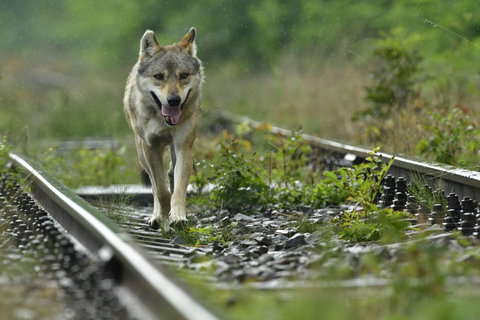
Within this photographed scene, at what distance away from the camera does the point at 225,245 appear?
6.10 meters

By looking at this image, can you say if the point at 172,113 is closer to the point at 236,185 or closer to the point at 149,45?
the point at 149,45

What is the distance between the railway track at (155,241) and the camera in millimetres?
3525

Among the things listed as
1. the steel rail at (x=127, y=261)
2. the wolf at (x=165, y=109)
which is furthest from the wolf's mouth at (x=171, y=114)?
the steel rail at (x=127, y=261)

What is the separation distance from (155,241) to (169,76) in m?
1.76

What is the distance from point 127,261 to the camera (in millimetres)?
3914

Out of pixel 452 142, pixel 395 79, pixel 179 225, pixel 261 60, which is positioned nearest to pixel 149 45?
pixel 179 225

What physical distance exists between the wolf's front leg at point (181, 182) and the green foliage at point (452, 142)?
2.24 meters

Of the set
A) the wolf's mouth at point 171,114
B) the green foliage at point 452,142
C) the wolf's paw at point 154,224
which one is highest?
the wolf's mouth at point 171,114

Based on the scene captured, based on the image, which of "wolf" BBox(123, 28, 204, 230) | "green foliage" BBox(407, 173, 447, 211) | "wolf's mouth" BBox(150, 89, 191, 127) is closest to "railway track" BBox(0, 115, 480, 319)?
"green foliage" BBox(407, 173, 447, 211)

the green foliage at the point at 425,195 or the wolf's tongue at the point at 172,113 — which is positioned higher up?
the wolf's tongue at the point at 172,113

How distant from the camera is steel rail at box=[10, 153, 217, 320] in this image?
323 cm

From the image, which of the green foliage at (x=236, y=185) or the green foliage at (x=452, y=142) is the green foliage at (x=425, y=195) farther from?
the green foliage at (x=236, y=185)

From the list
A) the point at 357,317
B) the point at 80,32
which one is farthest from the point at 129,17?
the point at 357,317

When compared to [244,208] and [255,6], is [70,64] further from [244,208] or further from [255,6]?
[244,208]
